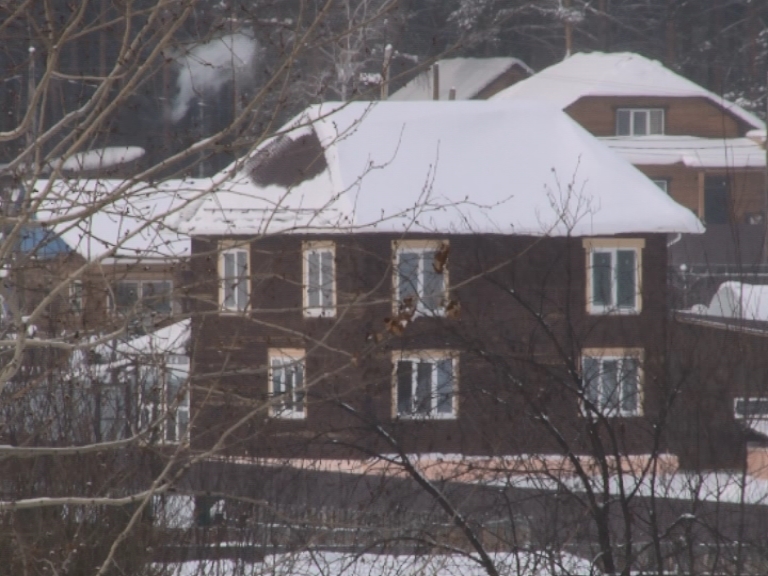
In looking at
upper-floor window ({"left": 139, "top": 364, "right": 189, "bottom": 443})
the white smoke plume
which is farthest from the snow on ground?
the white smoke plume

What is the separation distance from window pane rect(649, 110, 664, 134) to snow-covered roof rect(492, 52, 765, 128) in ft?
2.83

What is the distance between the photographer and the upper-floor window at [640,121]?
44.3 metres

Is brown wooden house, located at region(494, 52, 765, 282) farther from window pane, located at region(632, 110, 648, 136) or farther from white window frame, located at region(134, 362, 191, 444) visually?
white window frame, located at region(134, 362, 191, 444)

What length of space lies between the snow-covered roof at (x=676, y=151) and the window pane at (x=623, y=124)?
587 millimetres

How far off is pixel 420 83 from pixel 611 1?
38.8 feet

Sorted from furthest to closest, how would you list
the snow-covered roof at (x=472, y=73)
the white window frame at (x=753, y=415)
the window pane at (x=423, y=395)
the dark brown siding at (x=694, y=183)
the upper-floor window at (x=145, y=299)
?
1. the snow-covered roof at (x=472, y=73)
2. the dark brown siding at (x=694, y=183)
3. the white window frame at (x=753, y=415)
4. the window pane at (x=423, y=395)
5. the upper-floor window at (x=145, y=299)

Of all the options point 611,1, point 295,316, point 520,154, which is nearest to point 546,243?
point 520,154

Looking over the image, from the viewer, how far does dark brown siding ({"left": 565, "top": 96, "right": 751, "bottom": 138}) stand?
142 feet

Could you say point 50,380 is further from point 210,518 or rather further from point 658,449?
point 658,449

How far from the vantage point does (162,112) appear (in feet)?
21.5

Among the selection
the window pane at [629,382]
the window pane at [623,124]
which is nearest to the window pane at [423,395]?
the window pane at [629,382]

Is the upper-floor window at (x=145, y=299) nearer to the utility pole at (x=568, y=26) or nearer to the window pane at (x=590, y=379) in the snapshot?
the window pane at (x=590, y=379)

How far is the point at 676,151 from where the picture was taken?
43.0m

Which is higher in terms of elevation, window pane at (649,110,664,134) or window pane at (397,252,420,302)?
window pane at (649,110,664,134)
